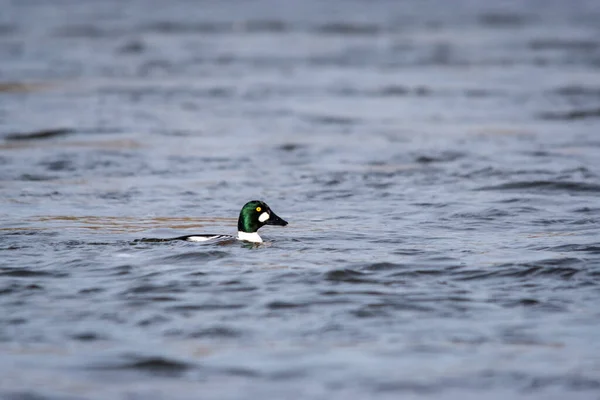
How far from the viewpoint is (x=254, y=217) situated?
1118 cm

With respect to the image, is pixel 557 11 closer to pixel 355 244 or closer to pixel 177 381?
pixel 355 244

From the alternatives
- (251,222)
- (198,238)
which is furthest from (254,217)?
(198,238)

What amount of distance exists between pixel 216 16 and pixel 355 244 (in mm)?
24879

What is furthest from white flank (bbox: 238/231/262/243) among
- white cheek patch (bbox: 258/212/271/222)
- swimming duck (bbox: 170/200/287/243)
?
white cheek patch (bbox: 258/212/271/222)

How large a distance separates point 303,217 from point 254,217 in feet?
5.33

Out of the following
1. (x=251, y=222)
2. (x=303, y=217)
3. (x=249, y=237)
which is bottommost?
(x=303, y=217)

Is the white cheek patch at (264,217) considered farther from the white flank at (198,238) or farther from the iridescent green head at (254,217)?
the white flank at (198,238)

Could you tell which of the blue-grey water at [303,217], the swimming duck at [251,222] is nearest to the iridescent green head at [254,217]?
the swimming duck at [251,222]

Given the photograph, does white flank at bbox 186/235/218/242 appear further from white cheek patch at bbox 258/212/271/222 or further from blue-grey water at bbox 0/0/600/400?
white cheek patch at bbox 258/212/271/222

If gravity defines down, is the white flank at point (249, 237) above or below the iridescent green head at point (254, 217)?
below

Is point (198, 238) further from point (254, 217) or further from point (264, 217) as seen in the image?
point (264, 217)

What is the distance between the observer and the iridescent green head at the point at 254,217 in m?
11.1

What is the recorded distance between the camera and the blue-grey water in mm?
7637

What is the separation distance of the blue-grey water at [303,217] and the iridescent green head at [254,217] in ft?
0.84
